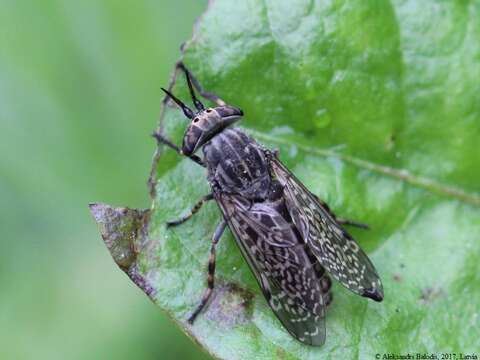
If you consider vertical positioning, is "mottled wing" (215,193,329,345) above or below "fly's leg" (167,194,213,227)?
below

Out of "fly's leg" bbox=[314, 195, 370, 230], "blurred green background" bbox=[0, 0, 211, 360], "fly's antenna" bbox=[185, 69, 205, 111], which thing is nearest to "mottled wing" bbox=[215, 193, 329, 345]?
"fly's leg" bbox=[314, 195, 370, 230]

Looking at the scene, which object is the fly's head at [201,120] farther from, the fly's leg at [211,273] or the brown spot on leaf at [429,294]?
the brown spot on leaf at [429,294]

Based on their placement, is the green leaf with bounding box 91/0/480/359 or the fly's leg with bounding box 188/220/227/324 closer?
the fly's leg with bounding box 188/220/227/324

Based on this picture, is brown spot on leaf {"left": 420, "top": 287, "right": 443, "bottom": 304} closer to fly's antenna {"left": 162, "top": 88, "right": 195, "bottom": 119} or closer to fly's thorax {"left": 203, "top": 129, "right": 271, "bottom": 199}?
fly's thorax {"left": 203, "top": 129, "right": 271, "bottom": 199}

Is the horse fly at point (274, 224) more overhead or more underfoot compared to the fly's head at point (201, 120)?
more underfoot

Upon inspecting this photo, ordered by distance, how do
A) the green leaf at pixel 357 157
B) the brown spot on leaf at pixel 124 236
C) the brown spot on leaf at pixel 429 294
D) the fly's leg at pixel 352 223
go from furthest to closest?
1. the fly's leg at pixel 352 223
2. the brown spot on leaf at pixel 429 294
3. the green leaf at pixel 357 157
4. the brown spot on leaf at pixel 124 236

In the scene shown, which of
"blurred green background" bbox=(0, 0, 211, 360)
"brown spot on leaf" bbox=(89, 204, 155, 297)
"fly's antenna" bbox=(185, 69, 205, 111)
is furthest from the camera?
"blurred green background" bbox=(0, 0, 211, 360)

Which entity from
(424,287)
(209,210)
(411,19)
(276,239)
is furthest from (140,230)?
(411,19)

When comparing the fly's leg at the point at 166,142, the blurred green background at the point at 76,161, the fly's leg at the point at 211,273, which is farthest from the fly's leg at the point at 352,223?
the blurred green background at the point at 76,161

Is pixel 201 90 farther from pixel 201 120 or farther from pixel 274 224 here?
pixel 274 224
